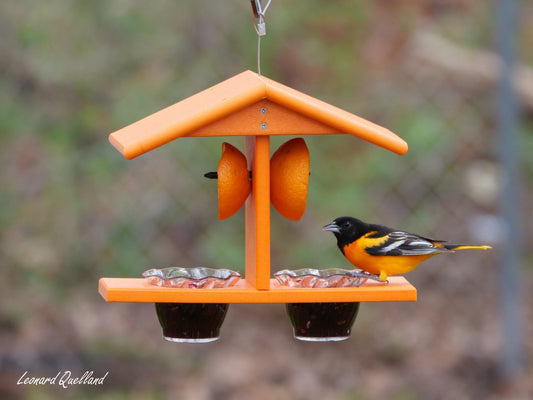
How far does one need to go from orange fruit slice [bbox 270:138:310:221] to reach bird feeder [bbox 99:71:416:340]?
119 millimetres

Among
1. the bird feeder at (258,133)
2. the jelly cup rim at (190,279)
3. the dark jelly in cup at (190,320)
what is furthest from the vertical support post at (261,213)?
the dark jelly in cup at (190,320)

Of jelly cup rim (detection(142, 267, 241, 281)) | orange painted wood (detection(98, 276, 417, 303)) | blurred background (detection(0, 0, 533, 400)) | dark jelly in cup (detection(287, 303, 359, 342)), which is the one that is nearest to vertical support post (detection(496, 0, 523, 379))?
blurred background (detection(0, 0, 533, 400))

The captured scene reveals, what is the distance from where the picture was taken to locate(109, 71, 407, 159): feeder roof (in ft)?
9.21

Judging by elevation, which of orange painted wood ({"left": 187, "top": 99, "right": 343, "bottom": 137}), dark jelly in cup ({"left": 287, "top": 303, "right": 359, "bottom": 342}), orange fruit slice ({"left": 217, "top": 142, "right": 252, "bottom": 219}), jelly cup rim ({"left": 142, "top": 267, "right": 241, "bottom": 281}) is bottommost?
dark jelly in cup ({"left": 287, "top": 303, "right": 359, "bottom": 342})

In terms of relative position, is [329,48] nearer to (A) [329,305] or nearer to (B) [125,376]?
(B) [125,376]

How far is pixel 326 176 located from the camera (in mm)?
6312

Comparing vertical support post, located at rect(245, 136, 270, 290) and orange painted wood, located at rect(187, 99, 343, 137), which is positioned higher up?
orange painted wood, located at rect(187, 99, 343, 137)

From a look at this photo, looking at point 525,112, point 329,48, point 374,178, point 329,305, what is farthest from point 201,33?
point 329,305

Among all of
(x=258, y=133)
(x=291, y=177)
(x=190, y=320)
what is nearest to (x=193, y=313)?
(x=190, y=320)

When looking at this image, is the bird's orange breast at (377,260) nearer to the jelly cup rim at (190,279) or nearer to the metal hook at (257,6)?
the jelly cup rim at (190,279)

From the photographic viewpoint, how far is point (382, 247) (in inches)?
125

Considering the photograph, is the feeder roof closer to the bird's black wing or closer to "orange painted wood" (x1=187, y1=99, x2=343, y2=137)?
"orange painted wood" (x1=187, y1=99, x2=343, y2=137)

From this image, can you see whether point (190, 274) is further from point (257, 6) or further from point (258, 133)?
point (257, 6)

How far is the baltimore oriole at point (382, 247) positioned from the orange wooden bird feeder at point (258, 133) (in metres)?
0.17
